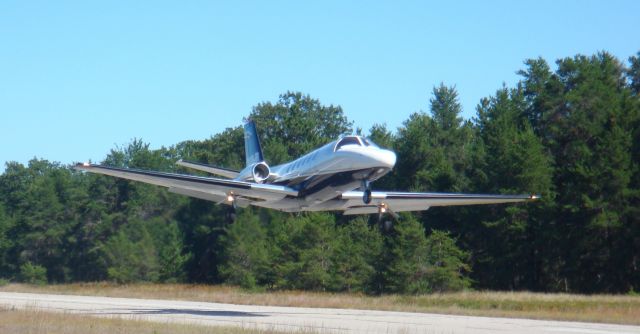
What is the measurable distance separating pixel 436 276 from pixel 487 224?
265 inches

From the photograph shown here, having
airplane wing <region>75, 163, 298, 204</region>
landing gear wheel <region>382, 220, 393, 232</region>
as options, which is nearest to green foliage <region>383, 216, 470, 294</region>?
landing gear wheel <region>382, 220, 393, 232</region>

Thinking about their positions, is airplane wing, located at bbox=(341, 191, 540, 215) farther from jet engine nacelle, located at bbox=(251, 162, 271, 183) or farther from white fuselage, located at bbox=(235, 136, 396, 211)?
jet engine nacelle, located at bbox=(251, 162, 271, 183)

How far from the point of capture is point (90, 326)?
20.4 meters

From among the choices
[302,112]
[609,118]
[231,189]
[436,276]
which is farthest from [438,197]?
[302,112]

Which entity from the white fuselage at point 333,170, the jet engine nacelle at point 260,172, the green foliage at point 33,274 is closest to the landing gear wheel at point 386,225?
the white fuselage at point 333,170

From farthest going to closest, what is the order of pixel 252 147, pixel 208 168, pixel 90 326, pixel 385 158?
pixel 252 147, pixel 208 168, pixel 385 158, pixel 90 326

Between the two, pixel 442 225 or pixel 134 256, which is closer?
pixel 134 256

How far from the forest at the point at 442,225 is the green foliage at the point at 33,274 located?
18cm

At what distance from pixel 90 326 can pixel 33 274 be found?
48.0 metres

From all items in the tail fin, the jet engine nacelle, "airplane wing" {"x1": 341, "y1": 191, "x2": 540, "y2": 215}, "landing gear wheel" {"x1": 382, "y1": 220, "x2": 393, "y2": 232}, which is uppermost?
the tail fin

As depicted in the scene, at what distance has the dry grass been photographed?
19281 millimetres

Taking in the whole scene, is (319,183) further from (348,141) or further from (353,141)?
(353,141)

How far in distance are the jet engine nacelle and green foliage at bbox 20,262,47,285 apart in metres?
40.2

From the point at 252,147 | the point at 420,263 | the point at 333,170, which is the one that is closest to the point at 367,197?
the point at 333,170
